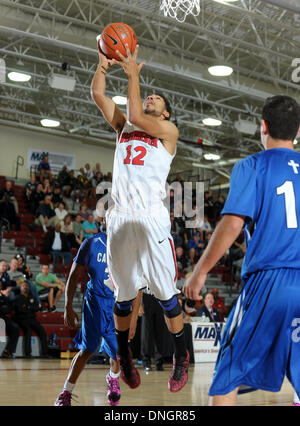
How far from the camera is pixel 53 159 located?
25.5m

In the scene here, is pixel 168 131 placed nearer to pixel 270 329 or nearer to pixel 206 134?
pixel 270 329

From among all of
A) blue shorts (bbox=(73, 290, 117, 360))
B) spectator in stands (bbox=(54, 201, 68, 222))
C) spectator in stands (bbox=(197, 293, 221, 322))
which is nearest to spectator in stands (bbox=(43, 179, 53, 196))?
spectator in stands (bbox=(54, 201, 68, 222))

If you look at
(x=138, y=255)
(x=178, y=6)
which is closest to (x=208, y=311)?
(x=178, y=6)

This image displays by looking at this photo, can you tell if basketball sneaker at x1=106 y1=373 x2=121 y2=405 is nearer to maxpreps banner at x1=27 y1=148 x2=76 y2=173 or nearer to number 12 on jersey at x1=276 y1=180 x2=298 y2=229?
number 12 on jersey at x1=276 y1=180 x2=298 y2=229

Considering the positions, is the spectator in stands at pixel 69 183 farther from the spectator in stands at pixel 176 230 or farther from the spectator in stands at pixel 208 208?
the spectator in stands at pixel 208 208

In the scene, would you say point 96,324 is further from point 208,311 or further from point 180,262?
point 180,262

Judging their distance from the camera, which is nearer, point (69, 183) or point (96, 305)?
point (96, 305)

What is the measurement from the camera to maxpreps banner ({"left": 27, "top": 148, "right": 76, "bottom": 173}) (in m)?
25.0

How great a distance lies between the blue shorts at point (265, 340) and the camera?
268cm

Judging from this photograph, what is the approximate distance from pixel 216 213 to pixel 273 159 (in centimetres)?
2002

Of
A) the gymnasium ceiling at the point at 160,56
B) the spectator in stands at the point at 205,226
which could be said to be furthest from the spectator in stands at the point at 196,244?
the gymnasium ceiling at the point at 160,56

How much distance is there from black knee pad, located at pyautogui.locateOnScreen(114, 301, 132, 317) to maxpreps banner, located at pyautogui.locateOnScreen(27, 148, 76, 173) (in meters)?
20.7

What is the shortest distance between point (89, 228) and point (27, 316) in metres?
5.13

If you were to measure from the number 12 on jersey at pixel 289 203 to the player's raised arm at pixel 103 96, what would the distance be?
2117 millimetres
